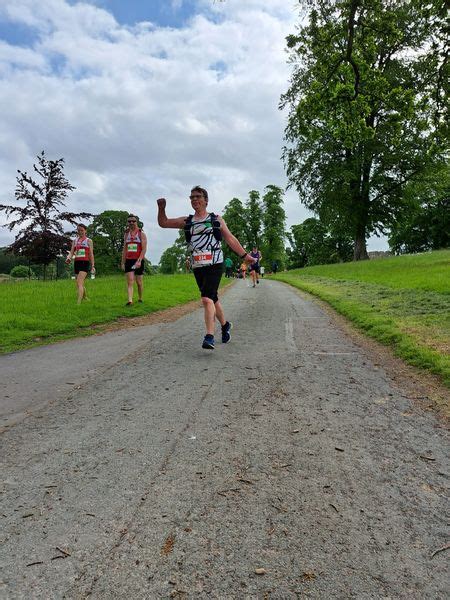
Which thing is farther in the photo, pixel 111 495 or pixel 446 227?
pixel 446 227

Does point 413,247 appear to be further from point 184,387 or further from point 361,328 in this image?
point 184,387

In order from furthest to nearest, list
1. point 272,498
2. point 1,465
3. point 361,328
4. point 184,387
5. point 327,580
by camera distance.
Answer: point 361,328, point 184,387, point 1,465, point 272,498, point 327,580

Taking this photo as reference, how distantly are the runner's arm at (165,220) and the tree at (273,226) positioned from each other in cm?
6409

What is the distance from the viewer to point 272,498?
235 cm

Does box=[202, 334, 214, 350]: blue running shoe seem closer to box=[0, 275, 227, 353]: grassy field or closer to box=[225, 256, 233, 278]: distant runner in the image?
box=[0, 275, 227, 353]: grassy field

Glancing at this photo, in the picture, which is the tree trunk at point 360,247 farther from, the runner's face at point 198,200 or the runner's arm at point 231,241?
the runner's face at point 198,200

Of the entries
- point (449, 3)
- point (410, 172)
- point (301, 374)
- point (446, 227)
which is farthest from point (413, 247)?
point (301, 374)

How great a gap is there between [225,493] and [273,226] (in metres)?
69.4

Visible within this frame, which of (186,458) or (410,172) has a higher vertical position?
(410,172)

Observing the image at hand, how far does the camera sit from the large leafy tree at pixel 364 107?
1196 cm

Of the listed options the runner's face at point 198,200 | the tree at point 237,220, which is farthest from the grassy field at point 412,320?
the tree at point 237,220

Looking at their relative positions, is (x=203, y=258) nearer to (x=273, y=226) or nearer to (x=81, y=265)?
(x=81, y=265)

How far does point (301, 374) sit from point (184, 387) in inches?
56.5

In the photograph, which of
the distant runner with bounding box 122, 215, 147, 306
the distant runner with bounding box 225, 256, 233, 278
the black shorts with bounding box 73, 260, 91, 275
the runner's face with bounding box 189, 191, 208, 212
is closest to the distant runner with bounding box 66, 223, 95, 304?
the black shorts with bounding box 73, 260, 91, 275
